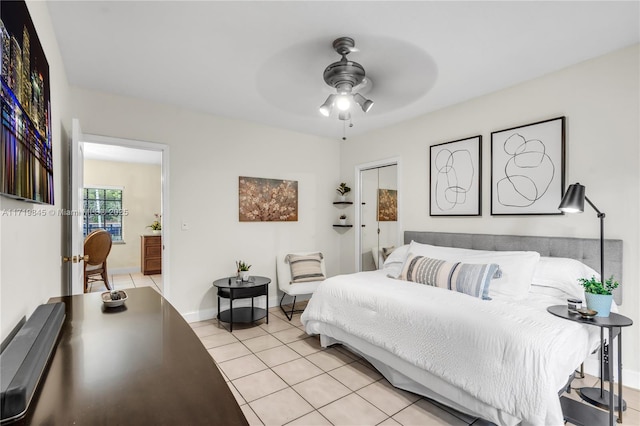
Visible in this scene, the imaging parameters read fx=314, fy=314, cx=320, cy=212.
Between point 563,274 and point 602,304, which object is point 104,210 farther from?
point 602,304

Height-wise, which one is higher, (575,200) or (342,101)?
(342,101)

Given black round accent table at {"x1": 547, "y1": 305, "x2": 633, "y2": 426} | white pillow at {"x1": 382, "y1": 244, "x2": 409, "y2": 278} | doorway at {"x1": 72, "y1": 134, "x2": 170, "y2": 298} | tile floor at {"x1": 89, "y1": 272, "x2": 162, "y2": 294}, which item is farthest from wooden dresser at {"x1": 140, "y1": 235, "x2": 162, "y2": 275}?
black round accent table at {"x1": 547, "y1": 305, "x2": 633, "y2": 426}

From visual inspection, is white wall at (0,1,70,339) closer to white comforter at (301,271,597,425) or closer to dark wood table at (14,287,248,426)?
dark wood table at (14,287,248,426)

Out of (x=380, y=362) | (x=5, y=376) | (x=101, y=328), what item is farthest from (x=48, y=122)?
(x=380, y=362)

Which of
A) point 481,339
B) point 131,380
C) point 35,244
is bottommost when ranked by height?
point 481,339

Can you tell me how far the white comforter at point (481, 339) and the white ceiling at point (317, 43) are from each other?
1.88 metres

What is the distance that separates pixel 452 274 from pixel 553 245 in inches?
35.7

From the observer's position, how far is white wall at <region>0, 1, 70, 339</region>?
104cm

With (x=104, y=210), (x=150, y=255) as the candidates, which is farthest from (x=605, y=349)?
(x=104, y=210)

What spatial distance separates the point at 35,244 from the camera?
147 centimetres

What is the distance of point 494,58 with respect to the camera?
8.25ft

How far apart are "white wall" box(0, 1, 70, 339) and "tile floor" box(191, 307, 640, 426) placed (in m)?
1.43

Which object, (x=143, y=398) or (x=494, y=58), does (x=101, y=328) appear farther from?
(x=494, y=58)

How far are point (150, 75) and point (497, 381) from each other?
3504 millimetres
